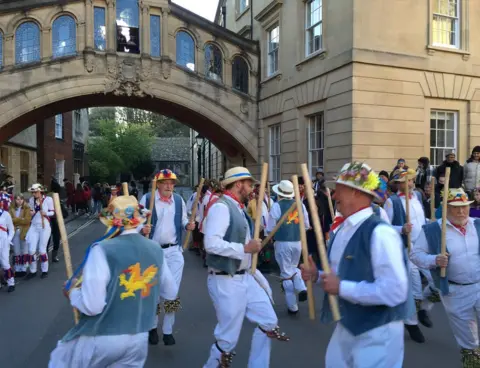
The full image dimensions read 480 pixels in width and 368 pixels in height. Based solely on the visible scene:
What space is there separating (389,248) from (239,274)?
6.19ft

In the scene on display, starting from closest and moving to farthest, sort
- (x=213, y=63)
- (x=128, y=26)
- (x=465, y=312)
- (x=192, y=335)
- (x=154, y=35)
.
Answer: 1. (x=465, y=312)
2. (x=192, y=335)
3. (x=128, y=26)
4. (x=154, y=35)
5. (x=213, y=63)

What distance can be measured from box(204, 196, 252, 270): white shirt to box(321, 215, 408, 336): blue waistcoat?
1.44 meters

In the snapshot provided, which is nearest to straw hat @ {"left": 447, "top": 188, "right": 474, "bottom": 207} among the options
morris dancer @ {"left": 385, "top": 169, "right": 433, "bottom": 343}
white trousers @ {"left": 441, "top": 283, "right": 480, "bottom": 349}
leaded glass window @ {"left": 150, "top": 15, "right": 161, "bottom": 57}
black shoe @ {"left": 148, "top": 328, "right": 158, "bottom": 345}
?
white trousers @ {"left": 441, "top": 283, "right": 480, "bottom": 349}

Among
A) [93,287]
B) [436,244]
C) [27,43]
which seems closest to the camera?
[93,287]

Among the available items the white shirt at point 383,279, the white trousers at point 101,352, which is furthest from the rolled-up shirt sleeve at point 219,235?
the white shirt at point 383,279

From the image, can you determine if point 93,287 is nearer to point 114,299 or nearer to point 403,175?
point 114,299

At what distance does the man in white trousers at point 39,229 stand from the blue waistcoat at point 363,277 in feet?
27.8

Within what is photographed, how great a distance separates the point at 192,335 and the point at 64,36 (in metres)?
15.3

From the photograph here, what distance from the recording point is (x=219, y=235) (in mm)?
4102

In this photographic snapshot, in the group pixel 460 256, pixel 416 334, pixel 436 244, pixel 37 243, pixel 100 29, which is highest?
pixel 100 29

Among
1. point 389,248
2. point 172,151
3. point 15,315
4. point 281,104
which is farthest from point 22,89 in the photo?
point 172,151

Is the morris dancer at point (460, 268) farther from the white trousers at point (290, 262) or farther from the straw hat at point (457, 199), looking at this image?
the white trousers at point (290, 262)

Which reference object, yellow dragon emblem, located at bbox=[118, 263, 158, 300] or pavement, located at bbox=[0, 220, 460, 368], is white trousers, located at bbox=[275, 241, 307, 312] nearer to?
pavement, located at bbox=[0, 220, 460, 368]

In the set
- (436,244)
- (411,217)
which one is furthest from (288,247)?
(436,244)
